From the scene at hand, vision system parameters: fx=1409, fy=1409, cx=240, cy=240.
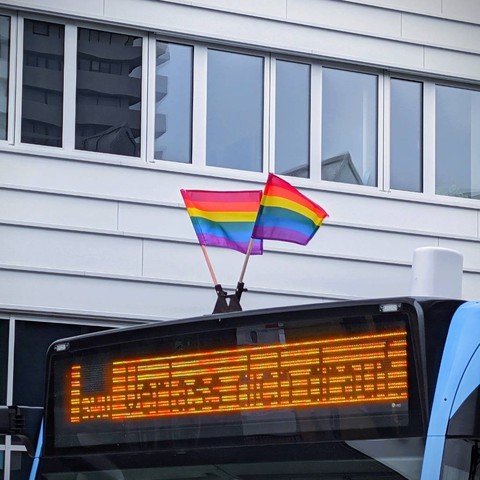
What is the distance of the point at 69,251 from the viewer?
14.3m

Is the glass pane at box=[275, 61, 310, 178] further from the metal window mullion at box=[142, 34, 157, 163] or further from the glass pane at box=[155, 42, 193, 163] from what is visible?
the metal window mullion at box=[142, 34, 157, 163]

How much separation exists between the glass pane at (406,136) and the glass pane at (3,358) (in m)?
4.94

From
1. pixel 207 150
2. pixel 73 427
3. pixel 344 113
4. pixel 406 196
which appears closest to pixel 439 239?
pixel 406 196

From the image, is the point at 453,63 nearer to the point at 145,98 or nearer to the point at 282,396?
the point at 145,98

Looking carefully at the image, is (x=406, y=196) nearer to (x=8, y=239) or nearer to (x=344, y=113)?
(x=344, y=113)

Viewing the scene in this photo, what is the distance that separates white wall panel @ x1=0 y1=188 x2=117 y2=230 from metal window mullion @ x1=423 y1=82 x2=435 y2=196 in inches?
154

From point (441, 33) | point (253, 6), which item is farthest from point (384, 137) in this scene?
point (253, 6)

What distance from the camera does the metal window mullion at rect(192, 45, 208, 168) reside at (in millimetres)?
15062

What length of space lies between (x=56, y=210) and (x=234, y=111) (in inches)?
92.5

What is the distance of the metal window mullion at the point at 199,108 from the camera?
15062mm

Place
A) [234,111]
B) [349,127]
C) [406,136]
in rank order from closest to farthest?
[234,111]
[349,127]
[406,136]

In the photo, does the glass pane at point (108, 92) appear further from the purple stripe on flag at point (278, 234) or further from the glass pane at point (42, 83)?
the purple stripe on flag at point (278, 234)

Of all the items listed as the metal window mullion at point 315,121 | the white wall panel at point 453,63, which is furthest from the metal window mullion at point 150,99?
the white wall panel at point 453,63

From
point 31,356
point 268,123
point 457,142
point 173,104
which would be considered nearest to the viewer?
point 31,356
